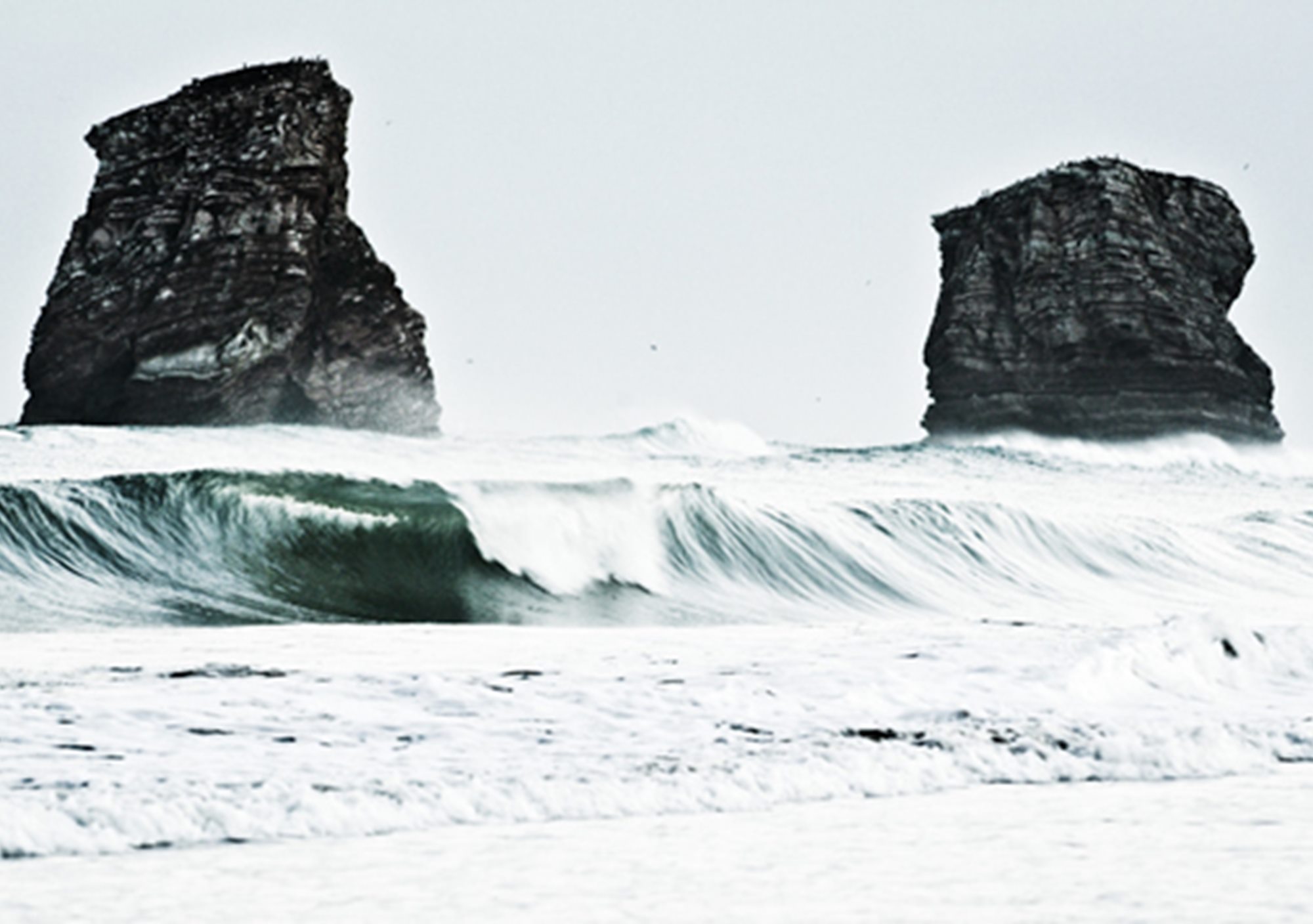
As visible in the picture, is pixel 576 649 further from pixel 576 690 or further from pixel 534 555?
pixel 534 555

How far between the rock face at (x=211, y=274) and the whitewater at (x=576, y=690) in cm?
1790

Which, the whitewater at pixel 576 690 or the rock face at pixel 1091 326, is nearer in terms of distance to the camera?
the whitewater at pixel 576 690

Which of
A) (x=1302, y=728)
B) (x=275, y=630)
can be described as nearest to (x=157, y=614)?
(x=275, y=630)

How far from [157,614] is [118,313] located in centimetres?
2389

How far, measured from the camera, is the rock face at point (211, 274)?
30.7 m

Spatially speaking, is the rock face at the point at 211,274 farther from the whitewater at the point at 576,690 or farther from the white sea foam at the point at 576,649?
the whitewater at the point at 576,690

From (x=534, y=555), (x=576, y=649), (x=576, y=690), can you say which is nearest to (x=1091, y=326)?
(x=534, y=555)

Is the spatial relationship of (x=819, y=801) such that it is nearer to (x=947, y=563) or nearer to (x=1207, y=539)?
(x=947, y=563)

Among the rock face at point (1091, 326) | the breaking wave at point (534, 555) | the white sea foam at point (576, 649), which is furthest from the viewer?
the rock face at point (1091, 326)

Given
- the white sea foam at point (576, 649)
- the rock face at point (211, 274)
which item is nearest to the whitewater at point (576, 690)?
the white sea foam at point (576, 649)

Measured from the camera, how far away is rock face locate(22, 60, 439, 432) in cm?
3072

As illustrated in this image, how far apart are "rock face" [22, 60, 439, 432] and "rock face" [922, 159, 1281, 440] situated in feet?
60.7

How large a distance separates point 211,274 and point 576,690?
1102 inches

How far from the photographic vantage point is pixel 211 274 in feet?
101
